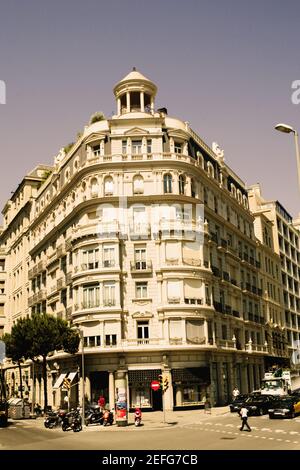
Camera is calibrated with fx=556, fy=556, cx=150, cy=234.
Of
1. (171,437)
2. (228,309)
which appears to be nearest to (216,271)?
(228,309)

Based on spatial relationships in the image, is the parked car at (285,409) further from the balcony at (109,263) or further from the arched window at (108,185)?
the arched window at (108,185)

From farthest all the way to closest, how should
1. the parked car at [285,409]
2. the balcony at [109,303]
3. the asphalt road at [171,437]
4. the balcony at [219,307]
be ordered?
the balcony at [219,307] < the balcony at [109,303] < the parked car at [285,409] < the asphalt road at [171,437]

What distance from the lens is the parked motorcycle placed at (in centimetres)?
3559

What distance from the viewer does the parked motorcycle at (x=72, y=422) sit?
35594 millimetres

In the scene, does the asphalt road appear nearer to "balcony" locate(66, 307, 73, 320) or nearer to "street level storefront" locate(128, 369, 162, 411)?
"street level storefront" locate(128, 369, 162, 411)

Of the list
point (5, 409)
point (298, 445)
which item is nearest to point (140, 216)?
point (5, 409)

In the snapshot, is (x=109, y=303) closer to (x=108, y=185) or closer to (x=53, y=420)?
(x=108, y=185)

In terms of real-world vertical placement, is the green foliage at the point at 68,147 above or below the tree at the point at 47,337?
above

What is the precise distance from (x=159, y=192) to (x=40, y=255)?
24404mm

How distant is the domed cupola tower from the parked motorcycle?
29.0 meters

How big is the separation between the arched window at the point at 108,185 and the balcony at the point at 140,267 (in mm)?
6884

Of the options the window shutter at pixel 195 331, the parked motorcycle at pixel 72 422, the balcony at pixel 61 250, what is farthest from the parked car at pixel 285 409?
the balcony at pixel 61 250
